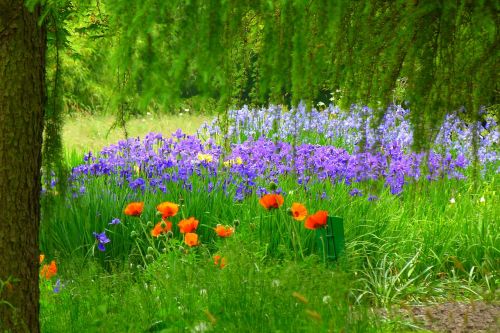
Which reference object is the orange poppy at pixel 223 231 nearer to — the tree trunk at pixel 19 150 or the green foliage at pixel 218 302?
the green foliage at pixel 218 302

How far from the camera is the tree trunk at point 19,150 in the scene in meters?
2.99

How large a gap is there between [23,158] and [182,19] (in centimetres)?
141

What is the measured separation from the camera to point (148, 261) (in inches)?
194

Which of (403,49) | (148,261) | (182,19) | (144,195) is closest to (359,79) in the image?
(403,49)

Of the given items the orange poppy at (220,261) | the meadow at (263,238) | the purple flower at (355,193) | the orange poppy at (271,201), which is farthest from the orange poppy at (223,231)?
the purple flower at (355,193)

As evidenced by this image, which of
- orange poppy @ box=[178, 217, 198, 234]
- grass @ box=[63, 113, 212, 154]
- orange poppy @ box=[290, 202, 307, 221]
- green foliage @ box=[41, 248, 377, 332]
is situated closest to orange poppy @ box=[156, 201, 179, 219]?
orange poppy @ box=[178, 217, 198, 234]

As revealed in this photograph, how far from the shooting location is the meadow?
298 cm

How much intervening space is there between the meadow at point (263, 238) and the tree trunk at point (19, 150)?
280 mm

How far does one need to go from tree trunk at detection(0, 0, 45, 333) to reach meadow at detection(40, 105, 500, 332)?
0.28 m

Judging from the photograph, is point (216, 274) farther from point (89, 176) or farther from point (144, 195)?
point (89, 176)

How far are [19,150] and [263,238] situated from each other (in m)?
2.20

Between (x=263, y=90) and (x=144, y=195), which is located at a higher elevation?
(x=263, y=90)

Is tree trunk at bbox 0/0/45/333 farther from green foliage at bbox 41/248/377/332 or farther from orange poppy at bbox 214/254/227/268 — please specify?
orange poppy at bbox 214/254/227/268

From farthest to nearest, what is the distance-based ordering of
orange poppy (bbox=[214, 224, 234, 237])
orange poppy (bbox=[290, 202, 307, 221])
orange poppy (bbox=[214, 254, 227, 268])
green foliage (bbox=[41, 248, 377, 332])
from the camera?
orange poppy (bbox=[290, 202, 307, 221]) → orange poppy (bbox=[214, 224, 234, 237]) → orange poppy (bbox=[214, 254, 227, 268]) → green foliage (bbox=[41, 248, 377, 332])
